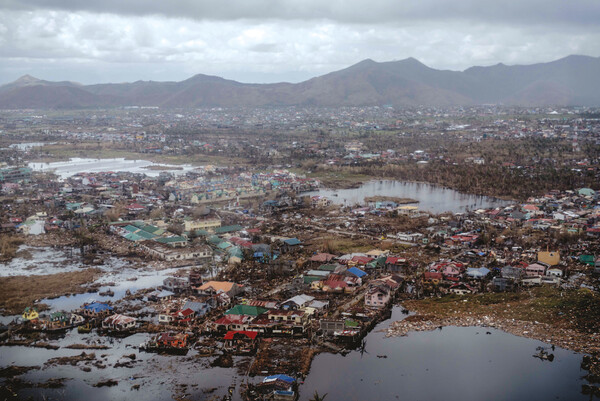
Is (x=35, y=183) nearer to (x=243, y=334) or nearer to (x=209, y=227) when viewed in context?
(x=209, y=227)

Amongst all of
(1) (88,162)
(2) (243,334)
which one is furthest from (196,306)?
(1) (88,162)

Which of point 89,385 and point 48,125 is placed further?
point 48,125

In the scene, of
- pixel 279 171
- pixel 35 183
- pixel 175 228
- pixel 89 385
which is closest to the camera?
pixel 89 385

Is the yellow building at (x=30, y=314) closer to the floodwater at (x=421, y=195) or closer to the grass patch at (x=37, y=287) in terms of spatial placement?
the grass patch at (x=37, y=287)

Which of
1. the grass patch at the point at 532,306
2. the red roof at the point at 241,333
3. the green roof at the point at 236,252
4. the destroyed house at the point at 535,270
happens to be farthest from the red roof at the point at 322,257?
the destroyed house at the point at 535,270

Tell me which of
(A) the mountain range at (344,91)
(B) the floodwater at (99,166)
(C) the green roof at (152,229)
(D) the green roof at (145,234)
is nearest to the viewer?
(D) the green roof at (145,234)
